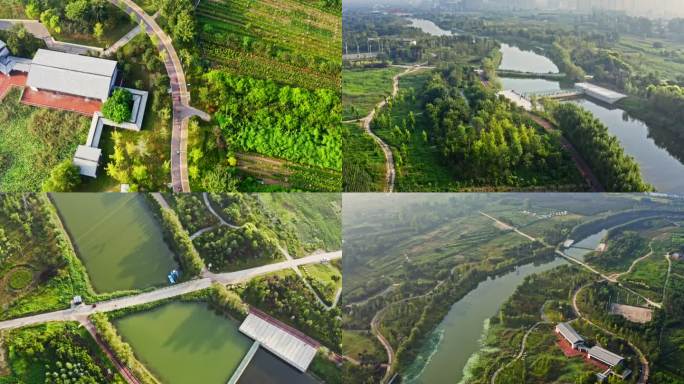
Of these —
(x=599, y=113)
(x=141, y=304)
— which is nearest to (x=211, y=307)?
(x=141, y=304)

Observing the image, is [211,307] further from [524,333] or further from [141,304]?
[524,333]

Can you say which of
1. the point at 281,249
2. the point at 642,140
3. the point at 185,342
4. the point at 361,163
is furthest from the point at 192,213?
the point at 642,140

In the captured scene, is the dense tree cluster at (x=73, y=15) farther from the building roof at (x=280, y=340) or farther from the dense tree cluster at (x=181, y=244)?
the building roof at (x=280, y=340)

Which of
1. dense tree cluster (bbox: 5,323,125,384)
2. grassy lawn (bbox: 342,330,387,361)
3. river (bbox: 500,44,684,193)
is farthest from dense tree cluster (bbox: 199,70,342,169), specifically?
river (bbox: 500,44,684,193)

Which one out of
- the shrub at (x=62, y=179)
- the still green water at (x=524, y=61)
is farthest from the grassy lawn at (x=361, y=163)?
the shrub at (x=62, y=179)

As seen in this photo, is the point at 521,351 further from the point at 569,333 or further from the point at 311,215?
the point at 311,215
